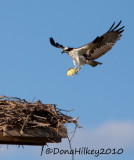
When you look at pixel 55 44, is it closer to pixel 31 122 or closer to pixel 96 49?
pixel 96 49

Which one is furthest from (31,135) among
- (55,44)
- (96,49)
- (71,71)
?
(55,44)

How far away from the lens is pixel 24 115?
4.38 meters

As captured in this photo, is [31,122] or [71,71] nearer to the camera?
[31,122]

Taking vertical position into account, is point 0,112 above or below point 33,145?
above

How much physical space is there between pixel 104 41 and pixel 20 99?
7.87 feet

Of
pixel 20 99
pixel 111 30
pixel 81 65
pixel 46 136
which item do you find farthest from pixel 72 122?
pixel 111 30

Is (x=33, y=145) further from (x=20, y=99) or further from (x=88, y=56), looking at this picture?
(x=88, y=56)

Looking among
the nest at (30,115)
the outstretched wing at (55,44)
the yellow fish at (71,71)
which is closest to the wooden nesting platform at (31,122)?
the nest at (30,115)

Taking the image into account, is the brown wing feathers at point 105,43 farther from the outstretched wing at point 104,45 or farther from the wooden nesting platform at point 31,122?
the wooden nesting platform at point 31,122

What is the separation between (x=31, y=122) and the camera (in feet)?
14.1

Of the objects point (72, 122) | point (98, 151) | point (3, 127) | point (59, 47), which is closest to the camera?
point (3, 127)

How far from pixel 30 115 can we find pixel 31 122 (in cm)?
13

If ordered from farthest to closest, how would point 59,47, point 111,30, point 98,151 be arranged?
1. point 59,47
2. point 111,30
3. point 98,151

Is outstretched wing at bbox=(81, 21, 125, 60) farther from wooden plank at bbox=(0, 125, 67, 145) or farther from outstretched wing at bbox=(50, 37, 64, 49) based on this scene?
wooden plank at bbox=(0, 125, 67, 145)
